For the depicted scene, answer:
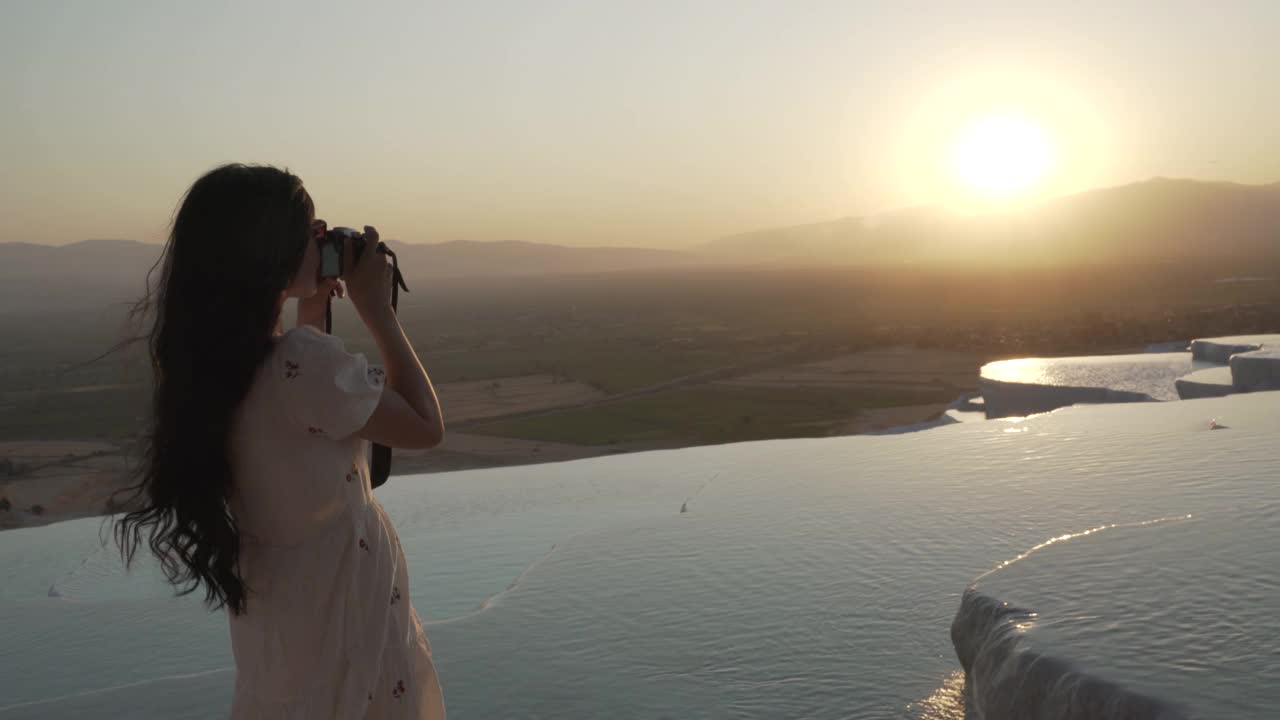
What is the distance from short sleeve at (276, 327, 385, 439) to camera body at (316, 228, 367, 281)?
0.12 meters

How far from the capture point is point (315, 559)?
5.55 feet

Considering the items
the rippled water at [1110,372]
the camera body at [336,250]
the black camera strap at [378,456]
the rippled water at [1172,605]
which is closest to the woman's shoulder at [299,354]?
the camera body at [336,250]

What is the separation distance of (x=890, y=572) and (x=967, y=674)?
1097 millimetres

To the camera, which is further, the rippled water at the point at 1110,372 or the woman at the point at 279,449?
the rippled water at the point at 1110,372

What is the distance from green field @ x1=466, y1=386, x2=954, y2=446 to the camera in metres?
34.8

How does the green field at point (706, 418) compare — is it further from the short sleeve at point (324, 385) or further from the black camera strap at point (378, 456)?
the short sleeve at point (324, 385)

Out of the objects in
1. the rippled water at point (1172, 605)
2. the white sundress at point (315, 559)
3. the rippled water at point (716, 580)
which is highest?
the white sundress at point (315, 559)

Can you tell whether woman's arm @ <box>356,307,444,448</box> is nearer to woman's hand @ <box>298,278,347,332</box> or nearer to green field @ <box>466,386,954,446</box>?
woman's hand @ <box>298,278,347,332</box>

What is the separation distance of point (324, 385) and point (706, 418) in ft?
126

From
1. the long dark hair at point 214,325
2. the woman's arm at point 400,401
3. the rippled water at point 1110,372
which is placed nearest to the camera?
the long dark hair at point 214,325

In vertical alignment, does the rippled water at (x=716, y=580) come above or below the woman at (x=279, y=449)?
below

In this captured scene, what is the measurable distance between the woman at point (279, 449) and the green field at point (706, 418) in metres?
30.6

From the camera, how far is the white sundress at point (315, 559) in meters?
1.58

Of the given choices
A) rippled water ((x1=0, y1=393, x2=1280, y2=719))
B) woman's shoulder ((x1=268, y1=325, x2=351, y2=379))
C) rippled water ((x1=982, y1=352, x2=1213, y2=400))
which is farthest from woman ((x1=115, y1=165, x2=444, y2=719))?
rippled water ((x1=982, y1=352, x2=1213, y2=400))
